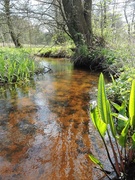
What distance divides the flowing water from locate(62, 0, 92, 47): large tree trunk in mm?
4626

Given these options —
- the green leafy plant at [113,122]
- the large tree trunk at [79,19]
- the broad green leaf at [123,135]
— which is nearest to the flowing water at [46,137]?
the green leafy plant at [113,122]

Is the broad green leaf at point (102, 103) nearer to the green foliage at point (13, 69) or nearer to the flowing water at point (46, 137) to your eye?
the flowing water at point (46, 137)

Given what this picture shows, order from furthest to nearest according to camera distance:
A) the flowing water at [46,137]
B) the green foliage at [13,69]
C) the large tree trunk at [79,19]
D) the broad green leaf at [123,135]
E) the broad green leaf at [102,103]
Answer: the large tree trunk at [79,19]
the green foliage at [13,69]
the flowing water at [46,137]
the broad green leaf at [102,103]
the broad green leaf at [123,135]

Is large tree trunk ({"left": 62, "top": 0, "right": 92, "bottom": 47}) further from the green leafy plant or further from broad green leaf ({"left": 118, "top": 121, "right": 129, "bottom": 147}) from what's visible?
broad green leaf ({"left": 118, "top": 121, "right": 129, "bottom": 147})

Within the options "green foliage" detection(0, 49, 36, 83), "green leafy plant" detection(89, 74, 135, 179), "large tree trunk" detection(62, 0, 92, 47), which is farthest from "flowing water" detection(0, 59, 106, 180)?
"large tree trunk" detection(62, 0, 92, 47)

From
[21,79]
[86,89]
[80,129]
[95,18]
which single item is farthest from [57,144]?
[95,18]

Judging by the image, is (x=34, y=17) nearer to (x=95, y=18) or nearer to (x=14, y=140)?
(x=95, y=18)

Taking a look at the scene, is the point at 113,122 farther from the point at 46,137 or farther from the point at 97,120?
the point at 46,137

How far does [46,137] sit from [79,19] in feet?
21.7

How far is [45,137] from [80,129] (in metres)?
0.44

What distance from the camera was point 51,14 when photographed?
24.0ft

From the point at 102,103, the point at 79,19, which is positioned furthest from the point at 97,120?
the point at 79,19

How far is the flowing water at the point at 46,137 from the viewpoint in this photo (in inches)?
58.2

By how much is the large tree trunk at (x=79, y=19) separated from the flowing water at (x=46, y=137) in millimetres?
4626
